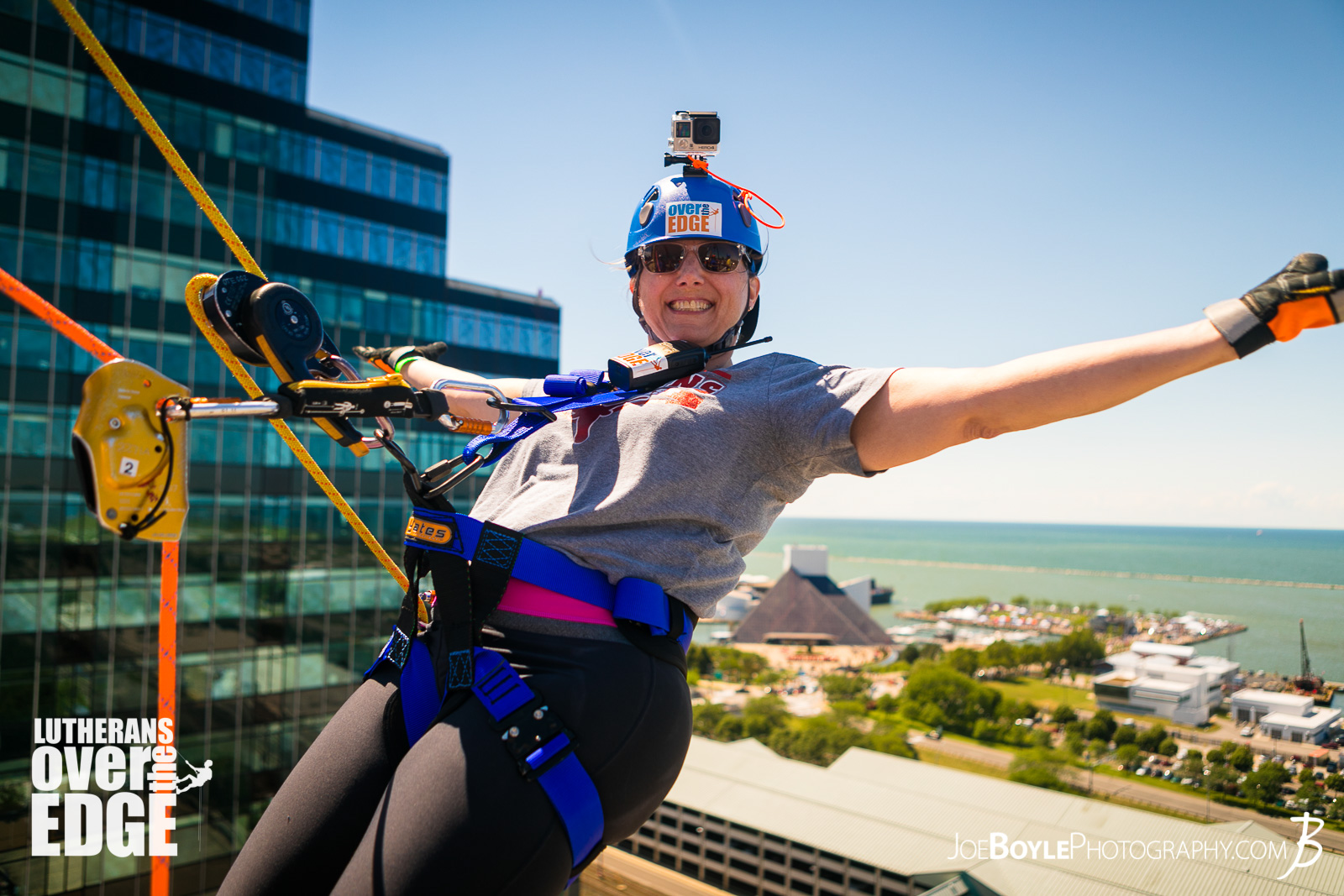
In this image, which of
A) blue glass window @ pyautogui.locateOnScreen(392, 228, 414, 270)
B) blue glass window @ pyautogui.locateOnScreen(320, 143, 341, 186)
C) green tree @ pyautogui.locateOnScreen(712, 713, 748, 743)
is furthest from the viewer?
green tree @ pyautogui.locateOnScreen(712, 713, 748, 743)

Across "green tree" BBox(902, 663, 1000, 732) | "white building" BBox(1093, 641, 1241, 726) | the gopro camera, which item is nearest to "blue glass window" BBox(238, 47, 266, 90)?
the gopro camera

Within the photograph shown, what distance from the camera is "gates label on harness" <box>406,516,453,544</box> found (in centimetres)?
179

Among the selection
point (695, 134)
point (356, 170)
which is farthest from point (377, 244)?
point (695, 134)

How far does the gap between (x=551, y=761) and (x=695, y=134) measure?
2.05 meters

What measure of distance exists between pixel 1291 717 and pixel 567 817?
16.5 meters

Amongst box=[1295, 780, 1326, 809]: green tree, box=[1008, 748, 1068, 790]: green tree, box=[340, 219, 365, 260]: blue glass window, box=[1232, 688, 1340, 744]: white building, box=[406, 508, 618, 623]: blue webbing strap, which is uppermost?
box=[340, 219, 365, 260]: blue glass window

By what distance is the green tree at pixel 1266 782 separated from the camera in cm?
1600

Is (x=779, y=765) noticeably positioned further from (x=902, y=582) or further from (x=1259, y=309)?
(x=902, y=582)

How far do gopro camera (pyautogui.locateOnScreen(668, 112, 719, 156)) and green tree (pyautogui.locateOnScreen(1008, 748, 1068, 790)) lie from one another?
4497 centimetres

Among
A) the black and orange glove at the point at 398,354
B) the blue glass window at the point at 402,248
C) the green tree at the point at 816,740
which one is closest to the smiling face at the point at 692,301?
the black and orange glove at the point at 398,354

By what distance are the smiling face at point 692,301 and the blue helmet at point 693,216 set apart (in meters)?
0.06

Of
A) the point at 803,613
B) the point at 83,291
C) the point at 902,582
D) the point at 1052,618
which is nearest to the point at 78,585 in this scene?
the point at 83,291

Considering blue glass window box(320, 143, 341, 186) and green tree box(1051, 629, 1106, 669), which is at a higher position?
blue glass window box(320, 143, 341, 186)

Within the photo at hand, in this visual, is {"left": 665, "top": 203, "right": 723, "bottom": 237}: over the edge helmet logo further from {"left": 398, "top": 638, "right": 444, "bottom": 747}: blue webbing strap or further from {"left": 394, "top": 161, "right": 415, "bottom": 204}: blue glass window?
{"left": 394, "top": 161, "right": 415, "bottom": 204}: blue glass window
